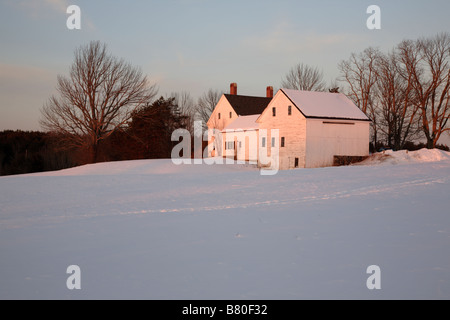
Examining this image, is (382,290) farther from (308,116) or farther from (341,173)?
(308,116)

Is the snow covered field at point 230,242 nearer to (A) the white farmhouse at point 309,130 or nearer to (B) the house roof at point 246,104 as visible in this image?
(A) the white farmhouse at point 309,130

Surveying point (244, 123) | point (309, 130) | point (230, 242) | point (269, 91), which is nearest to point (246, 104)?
point (269, 91)

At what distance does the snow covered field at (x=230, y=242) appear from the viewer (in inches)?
241

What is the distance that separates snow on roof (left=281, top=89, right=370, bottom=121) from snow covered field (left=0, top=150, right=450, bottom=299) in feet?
59.7

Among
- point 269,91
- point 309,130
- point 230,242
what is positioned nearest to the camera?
point 230,242

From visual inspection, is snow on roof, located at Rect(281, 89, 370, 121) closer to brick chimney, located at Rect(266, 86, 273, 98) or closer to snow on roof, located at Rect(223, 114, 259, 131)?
snow on roof, located at Rect(223, 114, 259, 131)

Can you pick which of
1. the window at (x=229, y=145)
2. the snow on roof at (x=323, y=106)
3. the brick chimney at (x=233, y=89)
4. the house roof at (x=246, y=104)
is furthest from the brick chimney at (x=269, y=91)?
the snow on roof at (x=323, y=106)

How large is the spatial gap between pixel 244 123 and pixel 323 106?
1291 centimetres

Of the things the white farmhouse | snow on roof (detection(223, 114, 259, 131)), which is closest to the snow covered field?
the white farmhouse

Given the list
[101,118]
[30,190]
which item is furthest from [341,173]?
[101,118]

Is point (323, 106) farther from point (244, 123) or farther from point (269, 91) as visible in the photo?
point (269, 91)

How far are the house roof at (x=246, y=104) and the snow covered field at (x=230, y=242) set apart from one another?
124ft

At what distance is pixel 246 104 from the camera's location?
184 ft
